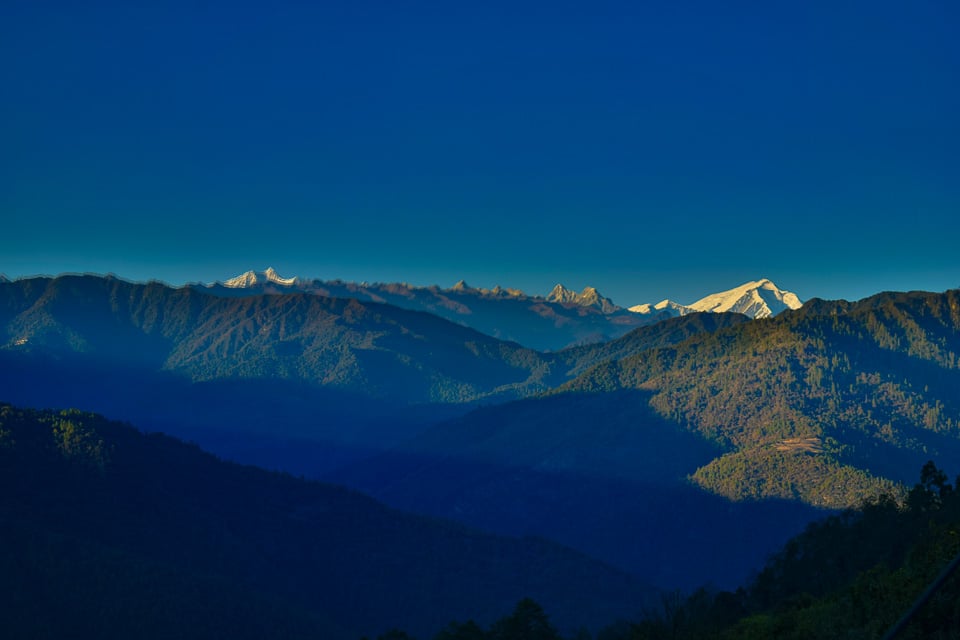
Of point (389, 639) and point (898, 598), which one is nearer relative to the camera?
point (898, 598)

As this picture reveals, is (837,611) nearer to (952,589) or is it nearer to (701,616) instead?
(952,589)

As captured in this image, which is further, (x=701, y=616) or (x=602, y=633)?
(x=602, y=633)

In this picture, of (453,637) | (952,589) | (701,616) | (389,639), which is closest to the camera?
(952,589)

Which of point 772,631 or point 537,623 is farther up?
point 772,631

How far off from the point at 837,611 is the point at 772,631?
6.47 meters

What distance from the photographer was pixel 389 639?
146 m

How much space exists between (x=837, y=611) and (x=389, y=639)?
3219 inches

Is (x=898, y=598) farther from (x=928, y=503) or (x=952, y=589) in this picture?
(x=928, y=503)

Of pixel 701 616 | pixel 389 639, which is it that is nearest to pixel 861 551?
pixel 701 616

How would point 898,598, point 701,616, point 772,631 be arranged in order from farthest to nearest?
1. point 701,616
2. point 772,631
3. point 898,598

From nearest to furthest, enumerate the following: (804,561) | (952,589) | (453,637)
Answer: (952,589) < (453,637) < (804,561)

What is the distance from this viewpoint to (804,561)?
156 metres

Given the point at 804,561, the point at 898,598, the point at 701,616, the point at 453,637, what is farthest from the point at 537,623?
the point at 898,598

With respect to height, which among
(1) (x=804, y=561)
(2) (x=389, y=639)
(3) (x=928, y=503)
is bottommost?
(2) (x=389, y=639)
